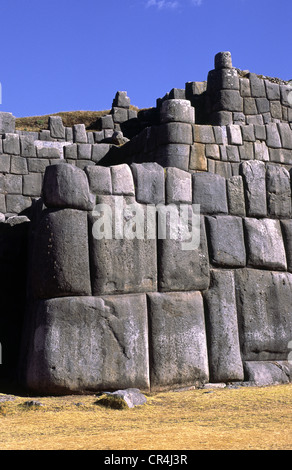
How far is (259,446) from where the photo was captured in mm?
3652

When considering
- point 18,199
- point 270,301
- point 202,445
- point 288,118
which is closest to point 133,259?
point 270,301

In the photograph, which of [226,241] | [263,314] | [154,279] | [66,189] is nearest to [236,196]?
[226,241]

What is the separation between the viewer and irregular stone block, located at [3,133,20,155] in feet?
44.1

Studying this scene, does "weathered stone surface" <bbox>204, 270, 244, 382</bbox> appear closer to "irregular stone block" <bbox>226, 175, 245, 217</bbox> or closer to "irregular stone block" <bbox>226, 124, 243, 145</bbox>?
"irregular stone block" <bbox>226, 175, 245, 217</bbox>

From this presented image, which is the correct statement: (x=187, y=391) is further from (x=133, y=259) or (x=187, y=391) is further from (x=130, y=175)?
(x=130, y=175)

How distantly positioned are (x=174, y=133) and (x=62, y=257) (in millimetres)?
6528

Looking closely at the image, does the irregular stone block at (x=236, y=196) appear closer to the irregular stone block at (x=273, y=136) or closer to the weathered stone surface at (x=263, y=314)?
the weathered stone surface at (x=263, y=314)

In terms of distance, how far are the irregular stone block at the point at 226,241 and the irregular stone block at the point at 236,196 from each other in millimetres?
123

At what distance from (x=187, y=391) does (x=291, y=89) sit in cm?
1178

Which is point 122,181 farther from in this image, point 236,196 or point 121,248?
point 236,196

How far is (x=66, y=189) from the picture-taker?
19.2 ft

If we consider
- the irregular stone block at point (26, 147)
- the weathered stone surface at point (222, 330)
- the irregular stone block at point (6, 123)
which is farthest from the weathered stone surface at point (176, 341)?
the irregular stone block at point (6, 123)
